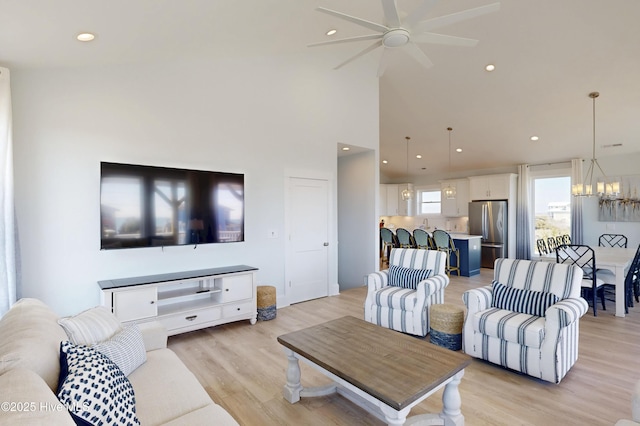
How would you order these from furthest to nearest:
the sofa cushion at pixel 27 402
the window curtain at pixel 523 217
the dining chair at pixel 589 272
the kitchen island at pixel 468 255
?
the window curtain at pixel 523 217 → the kitchen island at pixel 468 255 → the dining chair at pixel 589 272 → the sofa cushion at pixel 27 402

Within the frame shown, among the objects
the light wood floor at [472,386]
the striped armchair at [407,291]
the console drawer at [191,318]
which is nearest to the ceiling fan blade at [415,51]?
the striped armchair at [407,291]

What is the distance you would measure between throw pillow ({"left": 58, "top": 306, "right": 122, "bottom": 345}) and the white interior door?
3.16 metres

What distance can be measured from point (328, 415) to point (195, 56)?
3958 mm

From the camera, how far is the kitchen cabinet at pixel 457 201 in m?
9.24

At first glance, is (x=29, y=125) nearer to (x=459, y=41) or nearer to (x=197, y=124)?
(x=197, y=124)

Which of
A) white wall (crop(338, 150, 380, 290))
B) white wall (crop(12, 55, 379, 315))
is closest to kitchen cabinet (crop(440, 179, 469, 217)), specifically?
white wall (crop(338, 150, 380, 290))

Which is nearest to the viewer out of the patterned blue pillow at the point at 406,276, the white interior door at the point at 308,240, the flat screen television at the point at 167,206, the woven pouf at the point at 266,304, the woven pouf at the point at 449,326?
the woven pouf at the point at 449,326

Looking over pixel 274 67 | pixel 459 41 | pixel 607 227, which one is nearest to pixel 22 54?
pixel 274 67

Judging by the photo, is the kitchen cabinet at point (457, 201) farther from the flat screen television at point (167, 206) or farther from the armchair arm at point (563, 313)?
the flat screen television at point (167, 206)

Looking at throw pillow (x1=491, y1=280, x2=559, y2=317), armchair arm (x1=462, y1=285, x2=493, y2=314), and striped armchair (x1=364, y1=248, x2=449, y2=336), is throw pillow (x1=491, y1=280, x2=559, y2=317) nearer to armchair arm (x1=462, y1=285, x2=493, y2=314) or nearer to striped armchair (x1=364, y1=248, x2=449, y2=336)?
armchair arm (x1=462, y1=285, x2=493, y2=314)

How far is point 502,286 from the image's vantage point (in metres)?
3.34

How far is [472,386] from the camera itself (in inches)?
107

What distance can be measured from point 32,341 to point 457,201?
9.51 meters

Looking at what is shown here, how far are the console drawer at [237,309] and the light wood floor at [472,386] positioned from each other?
20 cm
